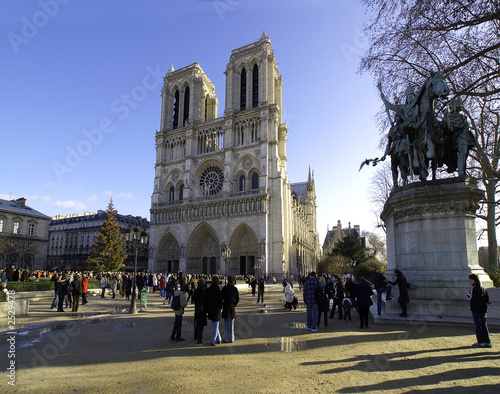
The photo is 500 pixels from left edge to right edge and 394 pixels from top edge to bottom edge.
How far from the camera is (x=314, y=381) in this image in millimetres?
4246

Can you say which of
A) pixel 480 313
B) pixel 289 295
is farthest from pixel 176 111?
pixel 480 313

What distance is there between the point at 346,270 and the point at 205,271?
18.1m

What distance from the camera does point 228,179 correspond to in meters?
41.1

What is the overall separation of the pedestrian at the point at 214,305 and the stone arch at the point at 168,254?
126 ft

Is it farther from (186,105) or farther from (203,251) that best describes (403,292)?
(186,105)

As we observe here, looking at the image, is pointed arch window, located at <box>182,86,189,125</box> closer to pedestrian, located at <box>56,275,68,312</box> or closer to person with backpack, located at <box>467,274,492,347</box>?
pedestrian, located at <box>56,275,68,312</box>

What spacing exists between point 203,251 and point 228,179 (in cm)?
1036

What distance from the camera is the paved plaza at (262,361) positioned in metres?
4.16

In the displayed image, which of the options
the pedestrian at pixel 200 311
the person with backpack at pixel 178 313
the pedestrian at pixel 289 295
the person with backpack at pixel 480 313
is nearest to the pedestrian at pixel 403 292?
the person with backpack at pixel 480 313

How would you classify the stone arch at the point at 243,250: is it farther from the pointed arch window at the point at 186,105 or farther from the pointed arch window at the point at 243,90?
the pointed arch window at the point at 186,105

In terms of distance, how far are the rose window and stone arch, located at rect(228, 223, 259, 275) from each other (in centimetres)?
755

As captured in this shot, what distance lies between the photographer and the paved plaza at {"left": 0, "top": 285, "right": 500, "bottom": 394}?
4.16 meters

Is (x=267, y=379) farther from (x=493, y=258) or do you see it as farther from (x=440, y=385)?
(x=493, y=258)

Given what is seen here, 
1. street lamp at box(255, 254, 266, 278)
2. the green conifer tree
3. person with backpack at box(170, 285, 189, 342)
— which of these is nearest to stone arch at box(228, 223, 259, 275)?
street lamp at box(255, 254, 266, 278)
